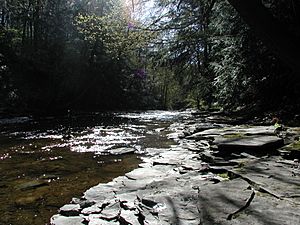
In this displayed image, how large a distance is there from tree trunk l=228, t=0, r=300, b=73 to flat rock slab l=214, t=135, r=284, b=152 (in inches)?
98.7

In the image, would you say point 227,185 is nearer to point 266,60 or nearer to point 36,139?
point 266,60

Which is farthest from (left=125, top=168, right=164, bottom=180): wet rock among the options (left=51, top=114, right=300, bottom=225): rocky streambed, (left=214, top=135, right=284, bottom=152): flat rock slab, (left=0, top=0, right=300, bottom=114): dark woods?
(left=0, top=0, right=300, bottom=114): dark woods

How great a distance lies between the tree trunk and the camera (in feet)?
10.4

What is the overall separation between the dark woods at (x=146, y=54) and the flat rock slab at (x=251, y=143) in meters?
1.51

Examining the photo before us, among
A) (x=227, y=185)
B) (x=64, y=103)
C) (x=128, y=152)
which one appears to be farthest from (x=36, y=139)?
(x=64, y=103)

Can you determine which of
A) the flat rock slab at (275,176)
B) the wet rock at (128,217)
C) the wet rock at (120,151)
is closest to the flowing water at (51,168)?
the wet rock at (120,151)

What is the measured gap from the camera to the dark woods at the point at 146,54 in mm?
8539

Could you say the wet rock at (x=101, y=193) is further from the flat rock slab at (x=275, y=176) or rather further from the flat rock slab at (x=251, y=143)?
the flat rock slab at (x=251, y=143)

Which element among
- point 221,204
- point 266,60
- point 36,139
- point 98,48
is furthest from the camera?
point 98,48

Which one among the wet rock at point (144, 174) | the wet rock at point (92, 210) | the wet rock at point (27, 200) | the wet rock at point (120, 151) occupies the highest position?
the wet rock at point (144, 174)

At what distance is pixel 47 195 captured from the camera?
18.4 feet

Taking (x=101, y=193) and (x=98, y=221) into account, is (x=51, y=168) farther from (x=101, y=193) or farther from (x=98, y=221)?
(x=98, y=221)

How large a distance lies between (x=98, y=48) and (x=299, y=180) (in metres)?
37.1

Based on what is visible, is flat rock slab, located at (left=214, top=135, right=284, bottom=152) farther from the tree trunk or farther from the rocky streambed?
the tree trunk
